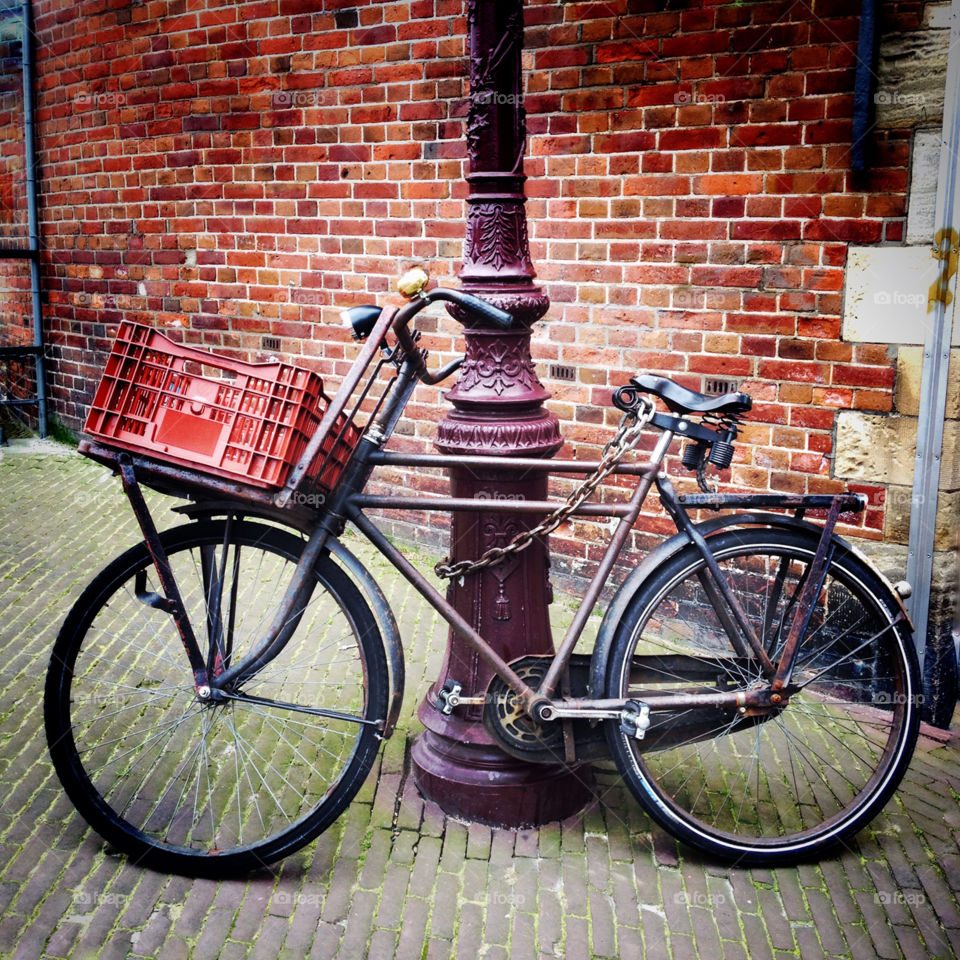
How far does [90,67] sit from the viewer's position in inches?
284

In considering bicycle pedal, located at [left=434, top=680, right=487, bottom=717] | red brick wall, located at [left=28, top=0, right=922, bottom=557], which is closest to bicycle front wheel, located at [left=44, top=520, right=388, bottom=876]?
bicycle pedal, located at [left=434, top=680, right=487, bottom=717]

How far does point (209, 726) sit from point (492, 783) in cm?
116

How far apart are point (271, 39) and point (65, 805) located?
14.4ft

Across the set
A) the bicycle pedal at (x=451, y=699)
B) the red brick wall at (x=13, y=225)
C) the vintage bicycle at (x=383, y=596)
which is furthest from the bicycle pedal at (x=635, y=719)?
the red brick wall at (x=13, y=225)

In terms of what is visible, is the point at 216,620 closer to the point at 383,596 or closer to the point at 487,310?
the point at 383,596

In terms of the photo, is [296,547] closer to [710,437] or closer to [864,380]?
[710,437]

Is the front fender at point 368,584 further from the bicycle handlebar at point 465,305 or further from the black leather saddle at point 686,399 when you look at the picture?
the black leather saddle at point 686,399

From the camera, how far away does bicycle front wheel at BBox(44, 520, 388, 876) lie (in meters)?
2.92

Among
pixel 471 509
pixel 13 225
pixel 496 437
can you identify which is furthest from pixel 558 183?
pixel 13 225

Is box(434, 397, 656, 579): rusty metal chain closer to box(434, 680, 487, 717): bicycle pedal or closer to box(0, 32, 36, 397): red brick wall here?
box(434, 680, 487, 717): bicycle pedal

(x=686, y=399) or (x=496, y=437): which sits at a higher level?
(x=686, y=399)

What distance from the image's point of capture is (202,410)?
8.71 ft

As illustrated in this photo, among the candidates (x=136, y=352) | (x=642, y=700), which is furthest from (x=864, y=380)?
(x=136, y=352)

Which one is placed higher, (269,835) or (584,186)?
(584,186)
